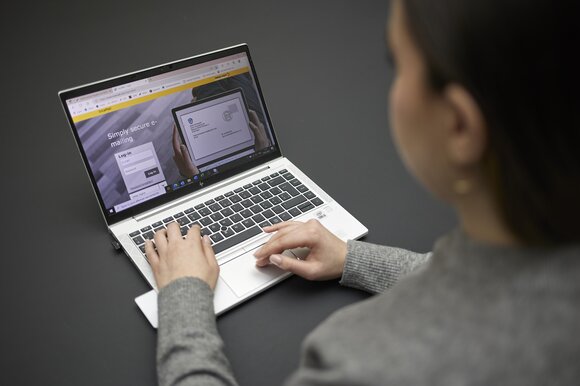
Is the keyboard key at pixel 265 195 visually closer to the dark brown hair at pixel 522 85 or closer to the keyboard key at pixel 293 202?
the keyboard key at pixel 293 202

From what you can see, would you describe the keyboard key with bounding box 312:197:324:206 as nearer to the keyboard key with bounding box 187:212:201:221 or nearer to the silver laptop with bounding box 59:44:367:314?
the silver laptop with bounding box 59:44:367:314

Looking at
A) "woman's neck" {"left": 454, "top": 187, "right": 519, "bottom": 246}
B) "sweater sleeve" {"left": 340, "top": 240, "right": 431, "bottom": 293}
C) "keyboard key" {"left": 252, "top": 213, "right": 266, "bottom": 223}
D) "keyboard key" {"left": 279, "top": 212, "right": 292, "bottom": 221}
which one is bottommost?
"sweater sleeve" {"left": 340, "top": 240, "right": 431, "bottom": 293}

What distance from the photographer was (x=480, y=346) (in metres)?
0.40

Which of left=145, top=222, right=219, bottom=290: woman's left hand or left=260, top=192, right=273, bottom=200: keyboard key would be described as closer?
left=145, top=222, right=219, bottom=290: woman's left hand

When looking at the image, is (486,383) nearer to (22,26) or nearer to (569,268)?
(569,268)

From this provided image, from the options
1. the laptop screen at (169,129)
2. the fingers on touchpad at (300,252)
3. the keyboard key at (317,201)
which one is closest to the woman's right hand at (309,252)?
the fingers on touchpad at (300,252)

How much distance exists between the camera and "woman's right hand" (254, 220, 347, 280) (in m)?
0.81

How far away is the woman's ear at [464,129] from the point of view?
387 mm

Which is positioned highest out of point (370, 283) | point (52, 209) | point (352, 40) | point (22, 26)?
point (22, 26)

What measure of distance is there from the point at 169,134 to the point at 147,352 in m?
0.38

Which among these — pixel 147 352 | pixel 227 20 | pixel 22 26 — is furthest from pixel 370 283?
pixel 22 26

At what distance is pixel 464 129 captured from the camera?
41cm

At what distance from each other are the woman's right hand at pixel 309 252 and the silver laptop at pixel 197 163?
3 centimetres

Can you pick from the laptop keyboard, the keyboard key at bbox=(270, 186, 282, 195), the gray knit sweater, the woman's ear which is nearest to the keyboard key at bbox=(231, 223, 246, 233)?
the laptop keyboard
